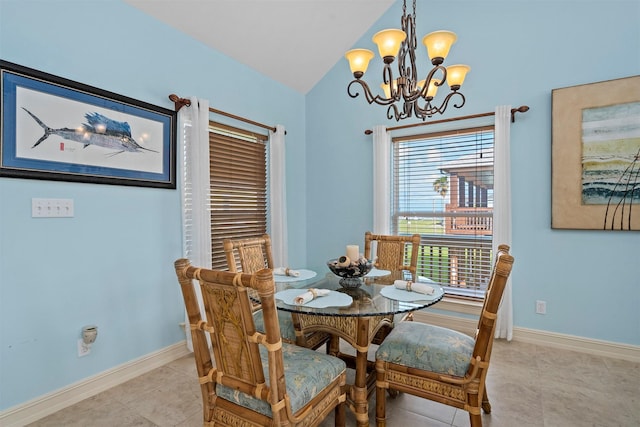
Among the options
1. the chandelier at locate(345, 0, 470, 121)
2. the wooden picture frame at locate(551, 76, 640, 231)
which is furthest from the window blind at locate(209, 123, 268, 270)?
the wooden picture frame at locate(551, 76, 640, 231)

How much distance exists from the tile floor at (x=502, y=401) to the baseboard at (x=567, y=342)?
9 centimetres

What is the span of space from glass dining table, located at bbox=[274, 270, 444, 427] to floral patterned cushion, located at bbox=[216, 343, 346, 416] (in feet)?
0.66

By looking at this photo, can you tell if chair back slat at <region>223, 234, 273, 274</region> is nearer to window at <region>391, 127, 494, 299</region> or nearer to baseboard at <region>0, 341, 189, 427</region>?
baseboard at <region>0, 341, 189, 427</region>

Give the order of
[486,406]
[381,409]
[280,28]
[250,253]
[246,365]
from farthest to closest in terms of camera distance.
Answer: [280,28] → [250,253] → [486,406] → [381,409] → [246,365]

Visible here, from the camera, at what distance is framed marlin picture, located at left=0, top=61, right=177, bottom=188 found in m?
1.86

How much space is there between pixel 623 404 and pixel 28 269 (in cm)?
374

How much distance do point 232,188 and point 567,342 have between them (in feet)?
11.1

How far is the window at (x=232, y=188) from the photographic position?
2.95 metres

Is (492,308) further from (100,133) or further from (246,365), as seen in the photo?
(100,133)

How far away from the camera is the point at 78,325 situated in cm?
213

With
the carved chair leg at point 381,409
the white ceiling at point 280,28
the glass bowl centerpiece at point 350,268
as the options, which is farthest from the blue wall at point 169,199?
the carved chair leg at point 381,409

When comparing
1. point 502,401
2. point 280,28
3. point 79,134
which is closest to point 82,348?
point 79,134

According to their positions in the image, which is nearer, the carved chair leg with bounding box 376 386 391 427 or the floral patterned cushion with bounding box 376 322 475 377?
the floral patterned cushion with bounding box 376 322 475 377

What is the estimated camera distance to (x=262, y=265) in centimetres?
259
